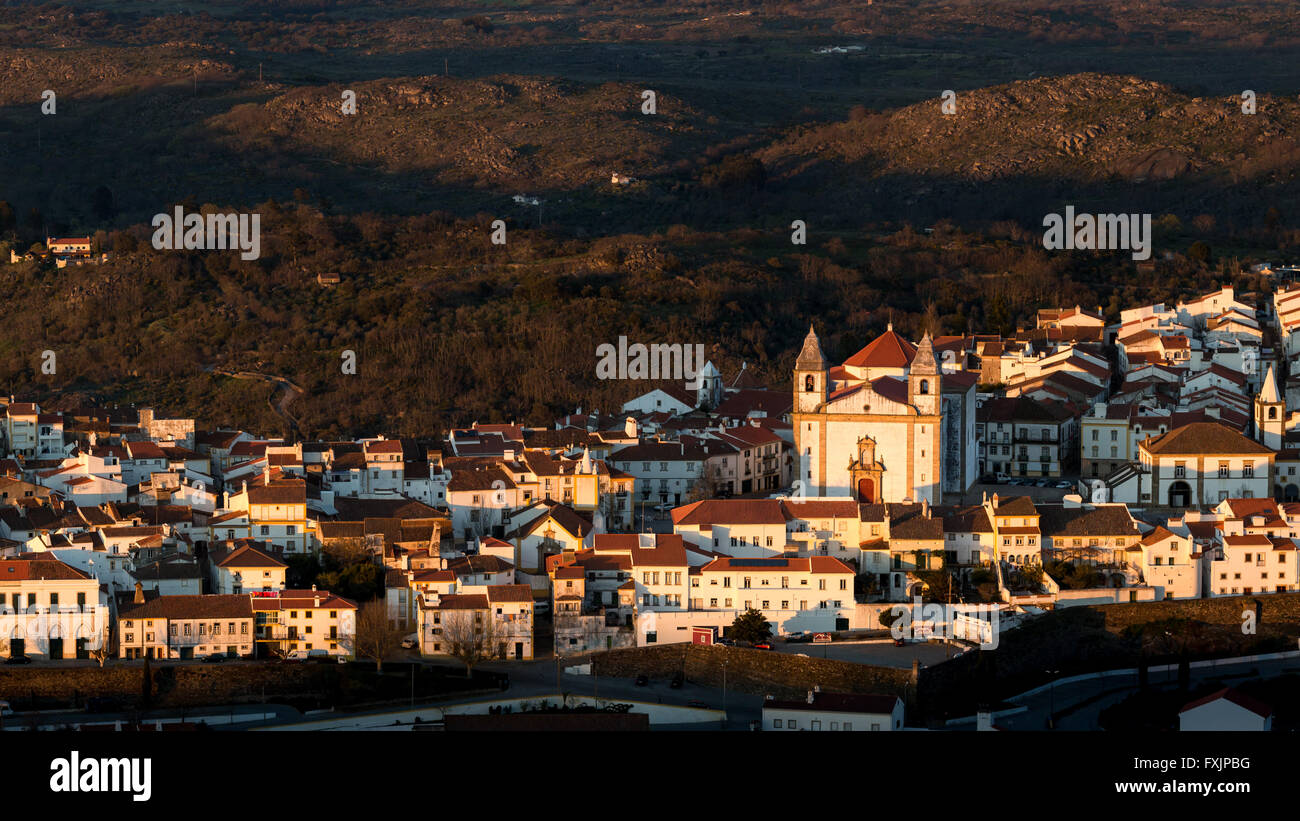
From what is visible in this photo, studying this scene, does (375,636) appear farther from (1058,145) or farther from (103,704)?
(1058,145)

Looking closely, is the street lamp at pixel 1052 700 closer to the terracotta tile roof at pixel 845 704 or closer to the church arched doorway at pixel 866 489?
the terracotta tile roof at pixel 845 704

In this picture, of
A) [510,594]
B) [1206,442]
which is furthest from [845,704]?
[1206,442]

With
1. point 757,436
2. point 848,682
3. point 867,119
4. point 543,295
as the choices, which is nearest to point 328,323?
point 543,295

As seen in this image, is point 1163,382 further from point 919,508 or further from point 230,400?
point 230,400

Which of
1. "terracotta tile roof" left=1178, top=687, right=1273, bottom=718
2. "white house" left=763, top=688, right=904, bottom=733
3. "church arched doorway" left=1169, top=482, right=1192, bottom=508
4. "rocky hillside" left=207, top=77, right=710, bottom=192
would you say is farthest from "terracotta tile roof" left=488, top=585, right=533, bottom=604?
"rocky hillside" left=207, top=77, right=710, bottom=192

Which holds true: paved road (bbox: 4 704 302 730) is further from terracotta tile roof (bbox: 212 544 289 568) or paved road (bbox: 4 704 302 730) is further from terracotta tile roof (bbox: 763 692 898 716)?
terracotta tile roof (bbox: 763 692 898 716)
